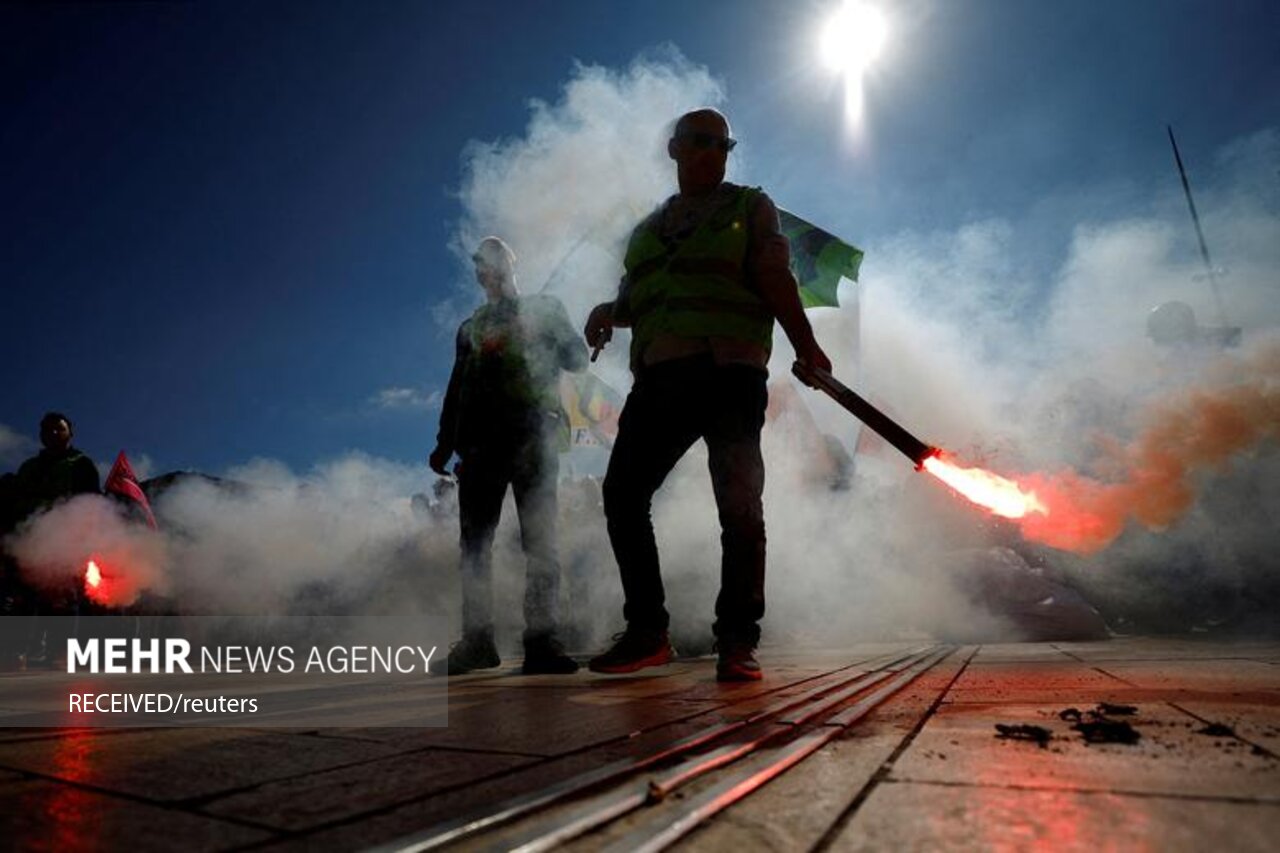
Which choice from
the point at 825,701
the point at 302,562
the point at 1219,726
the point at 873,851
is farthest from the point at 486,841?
the point at 302,562

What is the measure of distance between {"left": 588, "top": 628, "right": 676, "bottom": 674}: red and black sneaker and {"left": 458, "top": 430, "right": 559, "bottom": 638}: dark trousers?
0.96 meters

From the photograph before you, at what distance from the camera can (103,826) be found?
74 cm

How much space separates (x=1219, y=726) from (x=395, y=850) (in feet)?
4.49

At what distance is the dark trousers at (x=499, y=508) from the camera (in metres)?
3.51

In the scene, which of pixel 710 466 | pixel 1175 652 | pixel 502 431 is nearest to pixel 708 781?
pixel 710 466

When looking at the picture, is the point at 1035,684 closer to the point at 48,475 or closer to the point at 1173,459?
the point at 1173,459

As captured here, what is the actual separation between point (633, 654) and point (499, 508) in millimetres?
1474

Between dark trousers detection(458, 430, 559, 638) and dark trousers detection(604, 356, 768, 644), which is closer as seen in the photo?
dark trousers detection(604, 356, 768, 644)

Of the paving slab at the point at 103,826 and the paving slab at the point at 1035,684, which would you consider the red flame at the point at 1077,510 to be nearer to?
the paving slab at the point at 1035,684

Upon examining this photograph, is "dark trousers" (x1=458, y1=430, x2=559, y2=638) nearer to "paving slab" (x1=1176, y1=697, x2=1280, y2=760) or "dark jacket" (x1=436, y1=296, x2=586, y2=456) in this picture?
"dark jacket" (x1=436, y1=296, x2=586, y2=456)

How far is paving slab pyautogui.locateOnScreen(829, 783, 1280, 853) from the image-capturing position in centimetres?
66

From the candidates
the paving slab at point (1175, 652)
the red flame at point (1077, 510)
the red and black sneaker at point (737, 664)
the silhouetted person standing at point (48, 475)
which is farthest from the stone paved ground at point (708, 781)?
the silhouetted person standing at point (48, 475)

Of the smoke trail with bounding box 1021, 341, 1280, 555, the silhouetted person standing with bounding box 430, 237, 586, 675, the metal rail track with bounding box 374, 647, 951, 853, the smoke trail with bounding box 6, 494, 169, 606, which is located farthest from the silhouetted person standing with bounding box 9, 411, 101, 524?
the smoke trail with bounding box 1021, 341, 1280, 555

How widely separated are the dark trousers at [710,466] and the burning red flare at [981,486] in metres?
0.86
